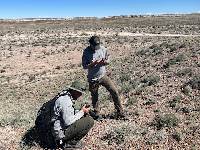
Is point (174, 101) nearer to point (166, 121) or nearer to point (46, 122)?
point (166, 121)

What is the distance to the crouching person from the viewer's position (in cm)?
762

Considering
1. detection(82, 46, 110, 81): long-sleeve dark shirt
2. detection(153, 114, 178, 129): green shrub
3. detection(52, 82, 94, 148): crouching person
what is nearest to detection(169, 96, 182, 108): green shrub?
detection(153, 114, 178, 129): green shrub

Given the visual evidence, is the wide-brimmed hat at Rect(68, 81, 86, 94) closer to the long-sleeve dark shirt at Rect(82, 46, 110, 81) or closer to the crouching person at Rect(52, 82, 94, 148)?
the crouching person at Rect(52, 82, 94, 148)

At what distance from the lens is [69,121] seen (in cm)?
770

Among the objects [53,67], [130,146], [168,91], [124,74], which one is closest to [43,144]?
[130,146]

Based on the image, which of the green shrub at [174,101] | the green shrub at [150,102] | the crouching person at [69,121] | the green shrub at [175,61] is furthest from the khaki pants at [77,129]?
the green shrub at [175,61]

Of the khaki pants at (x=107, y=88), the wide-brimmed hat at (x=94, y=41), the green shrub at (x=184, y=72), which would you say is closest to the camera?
the wide-brimmed hat at (x=94, y=41)

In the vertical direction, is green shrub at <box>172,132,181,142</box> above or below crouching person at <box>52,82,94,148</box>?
below

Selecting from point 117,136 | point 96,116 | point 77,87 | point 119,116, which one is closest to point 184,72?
point 119,116

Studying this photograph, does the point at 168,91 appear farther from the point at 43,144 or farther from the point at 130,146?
the point at 43,144

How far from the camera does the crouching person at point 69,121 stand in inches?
300

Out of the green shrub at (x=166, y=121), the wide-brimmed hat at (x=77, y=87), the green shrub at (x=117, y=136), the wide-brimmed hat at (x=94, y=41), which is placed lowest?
the green shrub at (x=117, y=136)

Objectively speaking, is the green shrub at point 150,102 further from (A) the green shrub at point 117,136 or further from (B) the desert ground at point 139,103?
(A) the green shrub at point 117,136

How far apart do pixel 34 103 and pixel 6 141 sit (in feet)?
20.0
